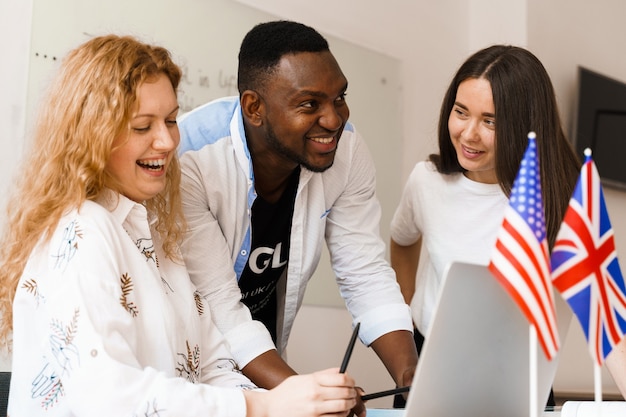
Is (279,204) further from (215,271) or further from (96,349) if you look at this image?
(96,349)

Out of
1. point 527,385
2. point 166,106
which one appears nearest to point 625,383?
point 527,385

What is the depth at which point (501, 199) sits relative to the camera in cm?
168

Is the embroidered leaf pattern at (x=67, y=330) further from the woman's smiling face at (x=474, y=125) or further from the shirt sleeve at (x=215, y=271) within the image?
the woman's smiling face at (x=474, y=125)

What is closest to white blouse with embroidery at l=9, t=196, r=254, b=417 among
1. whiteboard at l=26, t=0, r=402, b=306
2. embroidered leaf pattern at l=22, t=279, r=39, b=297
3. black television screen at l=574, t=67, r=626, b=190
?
embroidered leaf pattern at l=22, t=279, r=39, b=297

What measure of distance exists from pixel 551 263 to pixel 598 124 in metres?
2.83

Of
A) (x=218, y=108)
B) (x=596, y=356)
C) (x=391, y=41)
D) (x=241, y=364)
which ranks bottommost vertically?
(x=241, y=364)

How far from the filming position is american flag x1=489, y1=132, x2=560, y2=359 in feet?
2.74

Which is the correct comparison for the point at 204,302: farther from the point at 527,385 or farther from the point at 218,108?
the point at 527,385

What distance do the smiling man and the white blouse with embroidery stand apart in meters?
0.27

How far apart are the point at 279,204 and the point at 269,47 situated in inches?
12.7

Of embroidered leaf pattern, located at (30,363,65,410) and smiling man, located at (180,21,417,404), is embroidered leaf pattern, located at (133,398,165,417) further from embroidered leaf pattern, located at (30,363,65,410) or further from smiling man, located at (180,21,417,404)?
smiling man, located at (180,21,417,404)

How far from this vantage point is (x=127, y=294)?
104cm

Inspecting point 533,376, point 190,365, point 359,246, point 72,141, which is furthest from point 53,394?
point 359,246

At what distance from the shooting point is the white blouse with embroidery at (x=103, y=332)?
3.05 ft
